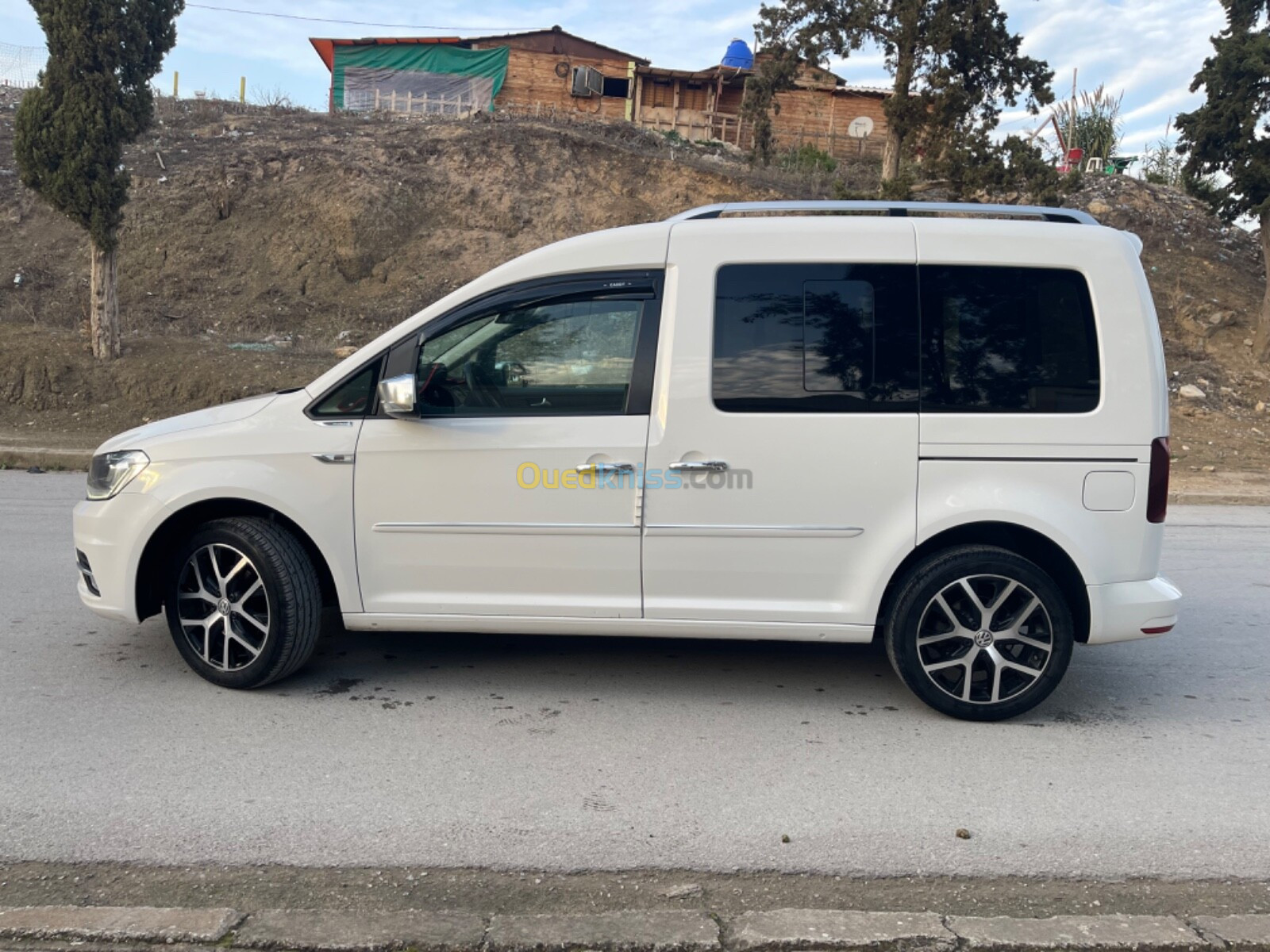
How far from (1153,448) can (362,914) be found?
3.63m

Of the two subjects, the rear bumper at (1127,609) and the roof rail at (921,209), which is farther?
the roof rail at (921,209)

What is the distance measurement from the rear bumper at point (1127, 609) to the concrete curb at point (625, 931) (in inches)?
64.2

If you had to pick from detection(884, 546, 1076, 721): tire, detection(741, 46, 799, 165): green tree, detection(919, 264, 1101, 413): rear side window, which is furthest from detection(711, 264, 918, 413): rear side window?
detection(741, 46, 799, 165): green tree

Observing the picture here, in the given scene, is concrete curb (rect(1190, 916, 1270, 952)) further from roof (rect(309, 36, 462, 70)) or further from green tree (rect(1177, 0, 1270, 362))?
roof (rect(309, 36, 462, 70))

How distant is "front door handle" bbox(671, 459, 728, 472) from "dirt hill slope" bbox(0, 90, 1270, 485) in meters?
11.6

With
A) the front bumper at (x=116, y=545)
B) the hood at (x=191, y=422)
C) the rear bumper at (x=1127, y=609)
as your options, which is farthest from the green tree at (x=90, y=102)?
the rear bumper at (x=1127, y=609)

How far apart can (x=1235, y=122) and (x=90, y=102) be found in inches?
673

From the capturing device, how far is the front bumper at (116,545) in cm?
478

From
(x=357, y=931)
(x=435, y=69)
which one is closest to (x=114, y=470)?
(x=357, y=931)

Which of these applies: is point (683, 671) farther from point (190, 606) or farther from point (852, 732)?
point (190, 606)

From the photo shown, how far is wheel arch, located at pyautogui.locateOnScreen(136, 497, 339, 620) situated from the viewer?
4.80 meters

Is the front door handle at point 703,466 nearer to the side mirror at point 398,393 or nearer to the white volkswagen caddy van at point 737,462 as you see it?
the white volkswagen caddy van at point 737,462

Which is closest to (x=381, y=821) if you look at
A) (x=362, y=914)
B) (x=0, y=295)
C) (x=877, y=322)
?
(x=362, y=914)

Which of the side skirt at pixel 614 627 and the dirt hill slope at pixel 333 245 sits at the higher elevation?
the dirt hill slope at pixel 333 245
